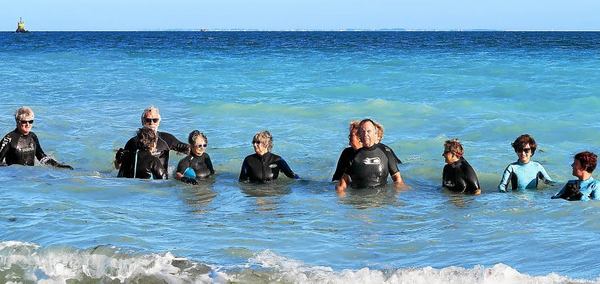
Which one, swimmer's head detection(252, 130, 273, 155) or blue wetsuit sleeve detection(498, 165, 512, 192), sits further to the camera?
swimmer's head detection(252, 130, 273, 155)

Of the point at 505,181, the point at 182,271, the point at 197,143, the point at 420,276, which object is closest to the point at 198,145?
the point at 197,143

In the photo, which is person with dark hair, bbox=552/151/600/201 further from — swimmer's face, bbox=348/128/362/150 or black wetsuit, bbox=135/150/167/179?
black wetsuit, bbox=135/150/167/179

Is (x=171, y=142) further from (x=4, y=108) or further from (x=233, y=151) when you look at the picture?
(x=4, y=108)

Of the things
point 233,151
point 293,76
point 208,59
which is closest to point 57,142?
point 233,151

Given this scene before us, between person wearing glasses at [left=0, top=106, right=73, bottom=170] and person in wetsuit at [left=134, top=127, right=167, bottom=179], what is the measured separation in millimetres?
1853

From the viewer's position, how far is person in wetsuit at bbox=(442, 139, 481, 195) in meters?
10.7

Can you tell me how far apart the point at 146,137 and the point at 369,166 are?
2800 millimetres

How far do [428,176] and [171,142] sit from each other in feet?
12.2

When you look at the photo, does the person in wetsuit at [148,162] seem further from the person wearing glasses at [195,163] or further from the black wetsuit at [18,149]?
the black wetsuit at [18,149]

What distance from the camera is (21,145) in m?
12.5

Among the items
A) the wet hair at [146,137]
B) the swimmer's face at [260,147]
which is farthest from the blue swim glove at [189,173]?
the swimmer's face at [260,147]

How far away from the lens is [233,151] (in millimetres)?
15562

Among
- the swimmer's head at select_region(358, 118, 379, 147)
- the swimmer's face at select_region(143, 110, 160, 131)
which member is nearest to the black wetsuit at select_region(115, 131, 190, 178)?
the swimmer's face at select_region(143, 110, 160, 131)

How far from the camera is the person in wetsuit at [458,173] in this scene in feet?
35.1
